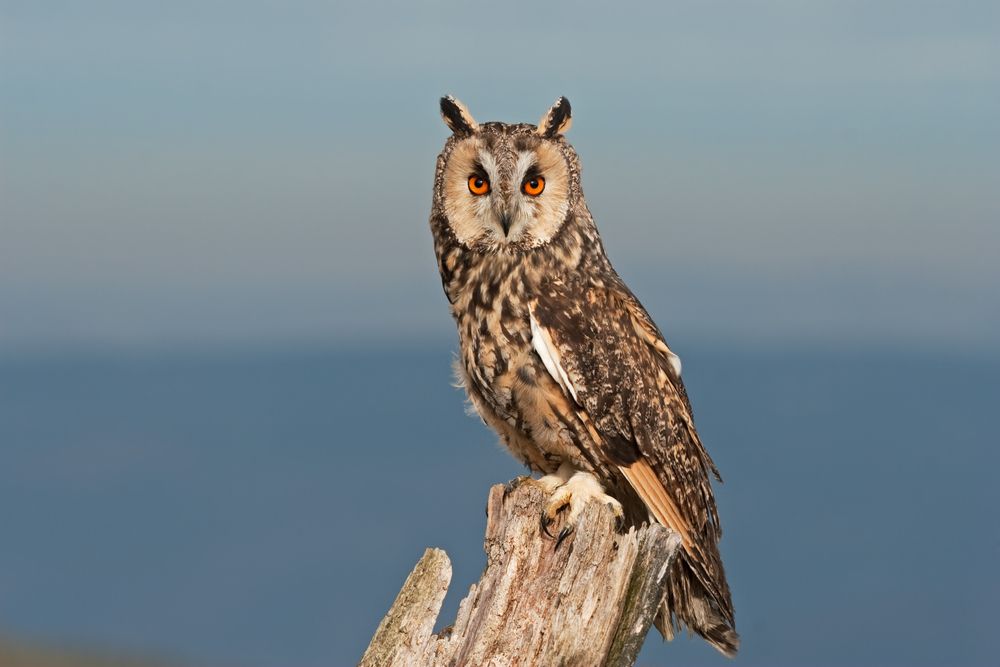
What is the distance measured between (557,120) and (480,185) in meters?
0.45

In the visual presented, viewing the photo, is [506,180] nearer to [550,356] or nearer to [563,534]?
[550,356]

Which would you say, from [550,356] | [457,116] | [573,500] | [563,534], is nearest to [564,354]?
[550,356]

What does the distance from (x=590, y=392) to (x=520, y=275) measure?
1.81 ft

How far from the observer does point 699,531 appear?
12.3 feet

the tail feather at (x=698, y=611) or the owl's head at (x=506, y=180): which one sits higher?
the owl's head at (x=506, y=180)

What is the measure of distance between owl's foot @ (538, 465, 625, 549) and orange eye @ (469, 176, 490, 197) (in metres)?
1.11

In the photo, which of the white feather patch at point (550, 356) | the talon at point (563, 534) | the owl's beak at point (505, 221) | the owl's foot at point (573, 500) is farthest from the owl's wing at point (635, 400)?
the talon at point (563, 534)

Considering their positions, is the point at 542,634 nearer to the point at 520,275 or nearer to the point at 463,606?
the point at 463,606

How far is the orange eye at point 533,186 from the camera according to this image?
388 centimetres

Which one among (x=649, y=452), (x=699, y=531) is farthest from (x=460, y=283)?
(x=699, y=531)

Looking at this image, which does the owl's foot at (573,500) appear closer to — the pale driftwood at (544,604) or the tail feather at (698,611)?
the pale driftwood at (544,604)

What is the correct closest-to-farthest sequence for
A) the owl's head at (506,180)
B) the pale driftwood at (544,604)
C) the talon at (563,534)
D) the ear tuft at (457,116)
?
the pale driftwood at (544,604), the talon at (563,534), the owl's head at (506,180), the ear tuft at (457,116)

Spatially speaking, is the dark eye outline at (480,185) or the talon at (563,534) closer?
the talon at (563,534)

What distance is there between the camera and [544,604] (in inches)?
127
